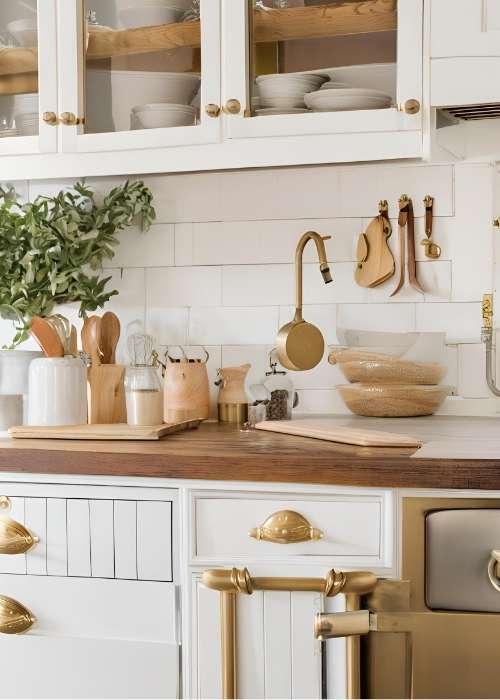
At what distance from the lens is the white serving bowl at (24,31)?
214 cm

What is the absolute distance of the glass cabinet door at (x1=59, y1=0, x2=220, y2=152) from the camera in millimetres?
2057

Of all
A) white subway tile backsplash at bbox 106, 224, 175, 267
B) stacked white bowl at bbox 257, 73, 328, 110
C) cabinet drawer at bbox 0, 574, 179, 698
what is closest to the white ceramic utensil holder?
cabinet drawer at bbox 0, 574, 179, 698

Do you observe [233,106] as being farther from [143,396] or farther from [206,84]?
[143,396]

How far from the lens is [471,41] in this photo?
73.9 inches

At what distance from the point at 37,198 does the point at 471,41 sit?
113 centimetres

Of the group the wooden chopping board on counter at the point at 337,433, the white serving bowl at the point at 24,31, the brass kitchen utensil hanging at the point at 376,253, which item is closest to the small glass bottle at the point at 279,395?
the wooden chopping board on counter at the point at 337,433

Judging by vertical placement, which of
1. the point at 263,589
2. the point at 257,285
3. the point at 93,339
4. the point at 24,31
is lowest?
the point at 263,589

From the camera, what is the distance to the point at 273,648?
160cm

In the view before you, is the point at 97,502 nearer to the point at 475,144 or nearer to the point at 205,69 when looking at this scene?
the point at 205,69

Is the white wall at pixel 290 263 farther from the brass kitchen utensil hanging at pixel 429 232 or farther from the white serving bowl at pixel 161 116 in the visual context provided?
the white serving bowl at pixel 161 116

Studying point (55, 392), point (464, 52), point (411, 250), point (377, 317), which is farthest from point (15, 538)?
point (464, 52)

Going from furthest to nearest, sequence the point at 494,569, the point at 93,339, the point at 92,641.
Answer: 1. the point at 93,339
2. the point at 92,641
3. the point at 494,569

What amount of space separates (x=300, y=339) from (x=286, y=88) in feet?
1.82

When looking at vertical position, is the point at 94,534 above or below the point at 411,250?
below
